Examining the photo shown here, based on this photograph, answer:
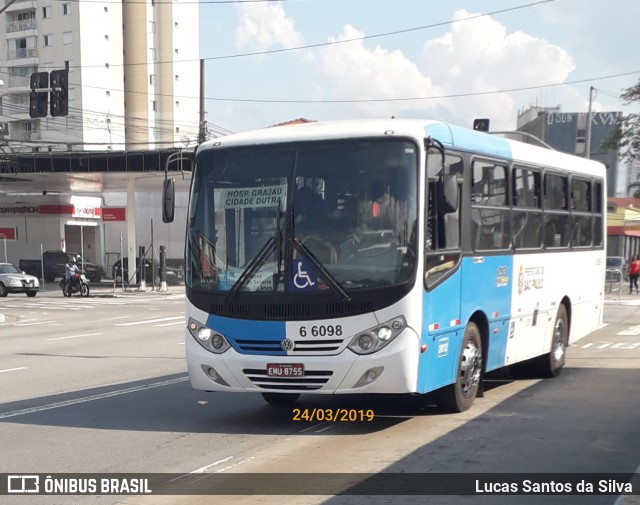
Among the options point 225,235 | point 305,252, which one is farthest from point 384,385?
point 225,235

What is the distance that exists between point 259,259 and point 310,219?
64 cm

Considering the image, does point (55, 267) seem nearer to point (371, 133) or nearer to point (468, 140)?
point (468, 140)

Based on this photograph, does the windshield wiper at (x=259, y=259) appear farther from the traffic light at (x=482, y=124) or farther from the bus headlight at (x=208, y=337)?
the traffic light at (x=482, y=124)

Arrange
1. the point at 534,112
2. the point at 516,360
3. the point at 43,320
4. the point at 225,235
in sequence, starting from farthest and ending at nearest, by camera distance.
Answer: the point at 534,112 < the point at 43,320 < the point at 516,360 < the point at 225,235

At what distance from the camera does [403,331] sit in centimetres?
873

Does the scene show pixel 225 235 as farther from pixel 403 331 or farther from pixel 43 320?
pixel 43 320

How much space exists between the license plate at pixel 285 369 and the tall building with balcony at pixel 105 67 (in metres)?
70.9

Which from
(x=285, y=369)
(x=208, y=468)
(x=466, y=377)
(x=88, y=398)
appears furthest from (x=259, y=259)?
(x=88, y=398)

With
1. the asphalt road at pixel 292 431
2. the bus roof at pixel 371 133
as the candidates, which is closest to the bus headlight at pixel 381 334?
the asphalt road at pixel 292 431

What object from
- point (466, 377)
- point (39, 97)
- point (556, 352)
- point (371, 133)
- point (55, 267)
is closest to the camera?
point (371, 133)

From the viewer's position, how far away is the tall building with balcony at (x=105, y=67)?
84438 millimetres

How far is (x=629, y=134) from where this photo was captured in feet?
124

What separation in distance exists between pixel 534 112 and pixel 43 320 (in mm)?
84077
